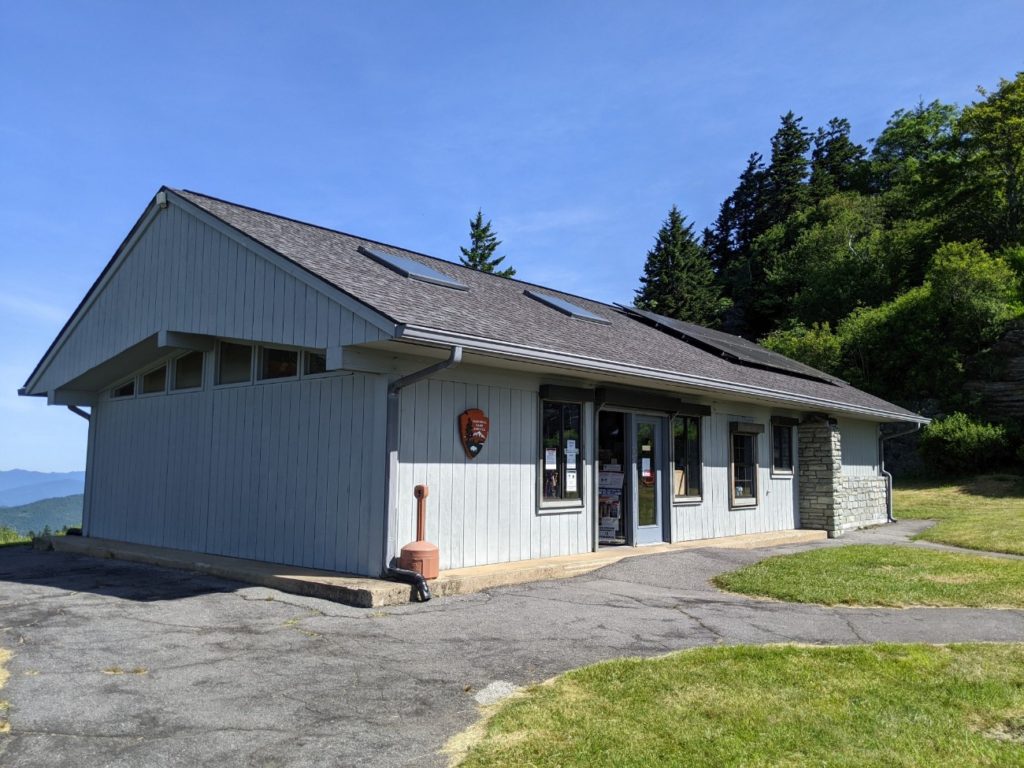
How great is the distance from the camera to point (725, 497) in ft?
43.9

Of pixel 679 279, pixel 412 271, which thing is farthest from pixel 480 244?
pixel 412 271

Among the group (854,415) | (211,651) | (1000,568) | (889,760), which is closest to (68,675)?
(211,651)

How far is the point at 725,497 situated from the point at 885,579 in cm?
458

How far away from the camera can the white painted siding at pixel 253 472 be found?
8.45 metres

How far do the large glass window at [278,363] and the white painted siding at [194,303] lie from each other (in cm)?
59

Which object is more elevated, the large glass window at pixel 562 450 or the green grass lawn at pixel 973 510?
the large glass window at pixel 562 450

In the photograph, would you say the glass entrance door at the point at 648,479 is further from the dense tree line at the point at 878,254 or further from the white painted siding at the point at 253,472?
the dense tree line at the point at 878,254

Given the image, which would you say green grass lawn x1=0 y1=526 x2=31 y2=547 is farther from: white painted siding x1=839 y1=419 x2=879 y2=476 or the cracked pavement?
white painted siding x1=839 y1=419 x2=879 y2=476

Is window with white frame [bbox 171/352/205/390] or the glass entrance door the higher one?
window with white frame [bbox 171/352/205/390]

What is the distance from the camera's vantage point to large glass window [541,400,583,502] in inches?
394

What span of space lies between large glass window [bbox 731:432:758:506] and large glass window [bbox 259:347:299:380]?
26.0 feet

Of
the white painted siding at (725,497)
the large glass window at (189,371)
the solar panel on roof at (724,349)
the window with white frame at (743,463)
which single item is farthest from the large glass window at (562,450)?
the solar panel on roof at (724,349)

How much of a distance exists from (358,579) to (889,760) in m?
5.52

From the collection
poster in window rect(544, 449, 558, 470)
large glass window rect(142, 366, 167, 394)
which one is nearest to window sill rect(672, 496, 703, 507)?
poster in window rect(544, 449, 558, 470)
